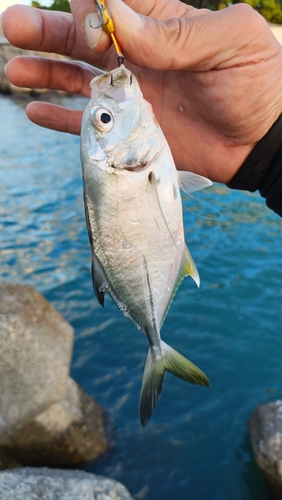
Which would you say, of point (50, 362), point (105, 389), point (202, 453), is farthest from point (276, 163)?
point (105, 389)

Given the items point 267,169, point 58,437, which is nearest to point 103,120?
point 267,169

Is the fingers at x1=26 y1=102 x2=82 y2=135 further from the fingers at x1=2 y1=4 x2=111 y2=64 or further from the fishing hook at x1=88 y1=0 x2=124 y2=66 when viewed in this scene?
the fishing hook at x1=88 y1=0 x2=124 y2=66

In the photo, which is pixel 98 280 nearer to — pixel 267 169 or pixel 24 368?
pixel 267 169

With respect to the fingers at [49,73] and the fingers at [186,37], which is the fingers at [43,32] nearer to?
the fingers at [49,73]

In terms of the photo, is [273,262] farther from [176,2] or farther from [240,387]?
[176,2]

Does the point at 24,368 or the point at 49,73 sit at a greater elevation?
the point at 49,73

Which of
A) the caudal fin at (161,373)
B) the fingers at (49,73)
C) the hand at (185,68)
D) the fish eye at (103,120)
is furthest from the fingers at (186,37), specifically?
the caudal fin at (161,373)
